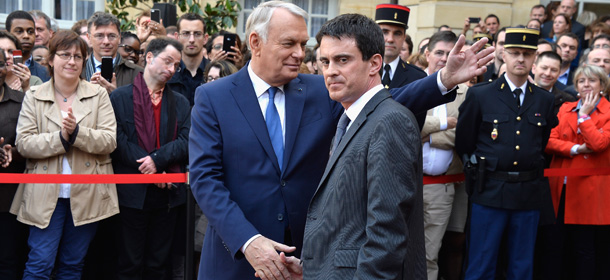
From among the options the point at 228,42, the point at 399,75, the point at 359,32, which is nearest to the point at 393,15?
the point at 399,75

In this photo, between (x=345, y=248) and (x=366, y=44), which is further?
(x=366, y=44)

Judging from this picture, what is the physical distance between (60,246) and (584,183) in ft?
14.8

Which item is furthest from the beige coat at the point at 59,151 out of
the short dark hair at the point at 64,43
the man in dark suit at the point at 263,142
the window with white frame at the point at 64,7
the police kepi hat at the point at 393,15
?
the window with white frame at the point at 64,7

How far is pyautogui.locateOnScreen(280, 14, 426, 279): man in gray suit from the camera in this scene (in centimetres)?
250

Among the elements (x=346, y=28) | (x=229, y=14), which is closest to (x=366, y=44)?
(x=346, y=28)

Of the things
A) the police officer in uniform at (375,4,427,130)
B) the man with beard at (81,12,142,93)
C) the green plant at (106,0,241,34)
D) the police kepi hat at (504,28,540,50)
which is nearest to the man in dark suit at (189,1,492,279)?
the police officer in uniform at (375,4,427,130)

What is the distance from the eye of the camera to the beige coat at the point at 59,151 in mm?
5105

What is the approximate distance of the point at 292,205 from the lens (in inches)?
131

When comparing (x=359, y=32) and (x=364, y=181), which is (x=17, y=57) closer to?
(x=359, y=32)

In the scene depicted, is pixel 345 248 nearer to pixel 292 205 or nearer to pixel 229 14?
pixel 292 205

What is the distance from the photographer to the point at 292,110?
3422 mm

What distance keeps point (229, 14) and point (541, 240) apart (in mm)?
6943

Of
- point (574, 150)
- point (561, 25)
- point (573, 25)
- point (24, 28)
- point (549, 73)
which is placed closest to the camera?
point (574, 150)

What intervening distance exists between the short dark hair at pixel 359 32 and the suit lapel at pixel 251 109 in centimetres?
70
